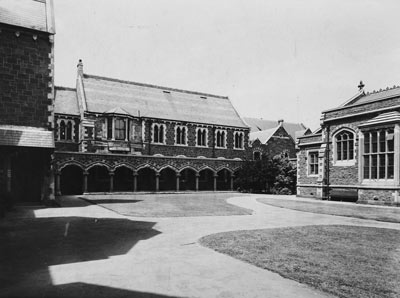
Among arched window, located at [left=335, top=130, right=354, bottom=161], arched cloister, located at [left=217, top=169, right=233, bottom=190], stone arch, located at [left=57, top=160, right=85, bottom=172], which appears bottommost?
arched cloister, located at [left=217, top=169, right=233, bottom=190]

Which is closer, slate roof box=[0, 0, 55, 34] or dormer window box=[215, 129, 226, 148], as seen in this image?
slate roof box=[0, 0, 55, 34]

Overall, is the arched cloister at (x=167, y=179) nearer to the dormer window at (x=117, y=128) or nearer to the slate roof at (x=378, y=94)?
the dormer window at (x=117, y=128)

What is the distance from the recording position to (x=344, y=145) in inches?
868

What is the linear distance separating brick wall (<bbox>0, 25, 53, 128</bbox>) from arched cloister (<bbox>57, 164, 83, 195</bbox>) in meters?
11.7

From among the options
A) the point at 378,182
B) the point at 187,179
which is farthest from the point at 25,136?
the point at 187,179

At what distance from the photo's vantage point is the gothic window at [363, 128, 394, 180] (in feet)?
61.8

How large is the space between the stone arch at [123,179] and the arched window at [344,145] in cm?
1759

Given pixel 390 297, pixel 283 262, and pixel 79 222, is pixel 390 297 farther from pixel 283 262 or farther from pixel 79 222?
pixel 79 222

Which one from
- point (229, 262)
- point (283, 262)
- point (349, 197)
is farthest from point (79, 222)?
point (349, 197)

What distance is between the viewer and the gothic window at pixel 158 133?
108 feet

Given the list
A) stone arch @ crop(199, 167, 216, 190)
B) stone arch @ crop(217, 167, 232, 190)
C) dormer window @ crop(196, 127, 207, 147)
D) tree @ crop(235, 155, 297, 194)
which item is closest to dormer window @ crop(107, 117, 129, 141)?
dormer window @ crop(196, 127, 207, 147)

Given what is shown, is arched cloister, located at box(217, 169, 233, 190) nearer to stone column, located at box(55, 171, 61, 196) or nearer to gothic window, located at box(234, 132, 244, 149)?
gothic window, located at box(234, 132, 244, 149)

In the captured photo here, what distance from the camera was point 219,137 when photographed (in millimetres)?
37188

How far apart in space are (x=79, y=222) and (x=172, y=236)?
12.5 ft
